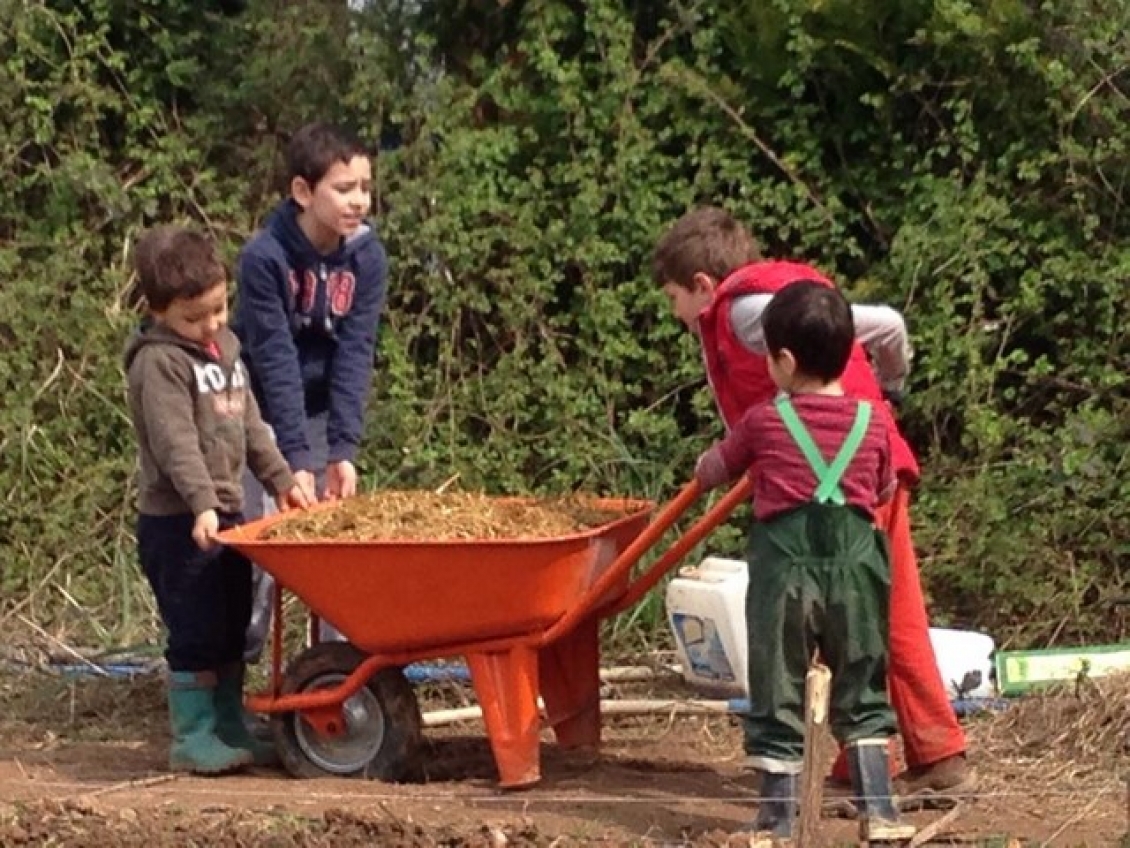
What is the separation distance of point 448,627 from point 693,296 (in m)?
1.12

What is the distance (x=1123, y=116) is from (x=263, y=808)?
500 centimetres

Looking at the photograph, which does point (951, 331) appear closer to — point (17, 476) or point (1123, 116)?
point (1123, 116)

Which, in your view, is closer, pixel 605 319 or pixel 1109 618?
pixel 1109 618

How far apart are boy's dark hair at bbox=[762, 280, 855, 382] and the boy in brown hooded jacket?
177cm

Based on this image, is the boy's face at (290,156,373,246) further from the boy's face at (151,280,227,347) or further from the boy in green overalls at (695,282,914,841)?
the boy in green overalls at (695,282,914,841)

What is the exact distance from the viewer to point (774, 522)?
17.6 feet

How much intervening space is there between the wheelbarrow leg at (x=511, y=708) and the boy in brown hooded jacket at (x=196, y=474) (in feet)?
2.75

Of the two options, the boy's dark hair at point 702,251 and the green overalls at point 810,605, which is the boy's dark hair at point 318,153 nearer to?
the boy's dark hair at point 702,251

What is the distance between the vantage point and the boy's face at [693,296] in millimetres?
5992

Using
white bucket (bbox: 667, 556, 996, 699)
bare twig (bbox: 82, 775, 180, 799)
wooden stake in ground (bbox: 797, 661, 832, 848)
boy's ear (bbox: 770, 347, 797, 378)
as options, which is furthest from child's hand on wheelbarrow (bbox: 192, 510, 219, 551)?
wooden stake in ground (bbox: 797, 661, 832, 848)

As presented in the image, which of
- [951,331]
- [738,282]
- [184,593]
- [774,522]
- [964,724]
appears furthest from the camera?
[951,331]

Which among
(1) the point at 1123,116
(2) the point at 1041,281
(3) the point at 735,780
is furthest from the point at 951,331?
(3) the point at 735,780

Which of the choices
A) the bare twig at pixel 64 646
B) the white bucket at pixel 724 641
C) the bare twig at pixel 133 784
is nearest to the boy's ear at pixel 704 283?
the white bucket at pixel 724 641

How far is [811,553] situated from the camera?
5.34 m
